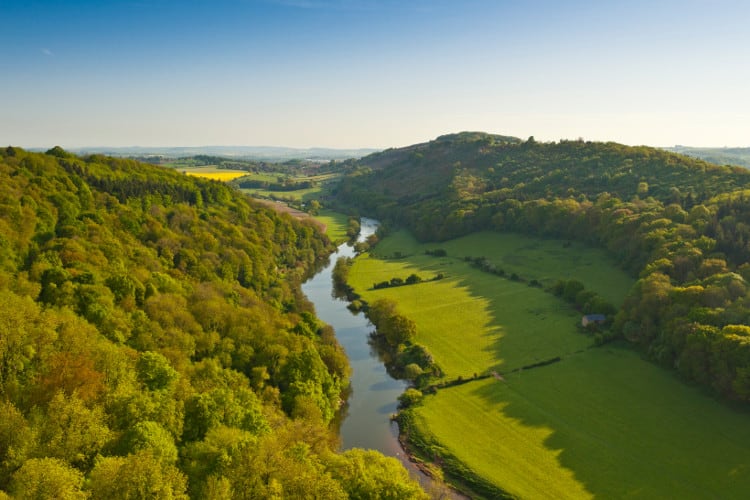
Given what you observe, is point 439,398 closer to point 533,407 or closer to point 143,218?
point 533,407

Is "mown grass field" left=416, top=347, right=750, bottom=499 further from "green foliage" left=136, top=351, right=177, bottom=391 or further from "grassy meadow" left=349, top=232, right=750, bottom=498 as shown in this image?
"green foliage" left=136, top=351, right=177, bottom=391

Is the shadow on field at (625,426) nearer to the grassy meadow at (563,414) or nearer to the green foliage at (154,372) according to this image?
the grassy meadow at (563,414)

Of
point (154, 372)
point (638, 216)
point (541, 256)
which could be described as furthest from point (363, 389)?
point (638, 216)

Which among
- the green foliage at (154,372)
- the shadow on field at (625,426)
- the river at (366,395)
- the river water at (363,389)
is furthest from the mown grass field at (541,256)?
the green foliage at (154,372)

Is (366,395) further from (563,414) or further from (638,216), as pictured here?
(638,216)

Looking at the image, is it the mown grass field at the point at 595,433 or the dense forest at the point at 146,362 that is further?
the mown grass field at the point at 595,433

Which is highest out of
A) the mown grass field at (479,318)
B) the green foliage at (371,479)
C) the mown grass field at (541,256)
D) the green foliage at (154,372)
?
the green foliage at (154,372)

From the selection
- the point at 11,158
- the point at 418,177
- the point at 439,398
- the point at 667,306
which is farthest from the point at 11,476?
the point at 418,177

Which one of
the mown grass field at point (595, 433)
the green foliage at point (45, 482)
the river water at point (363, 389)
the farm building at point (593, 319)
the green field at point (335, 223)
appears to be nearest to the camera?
the green foliage at point (45, 482)
